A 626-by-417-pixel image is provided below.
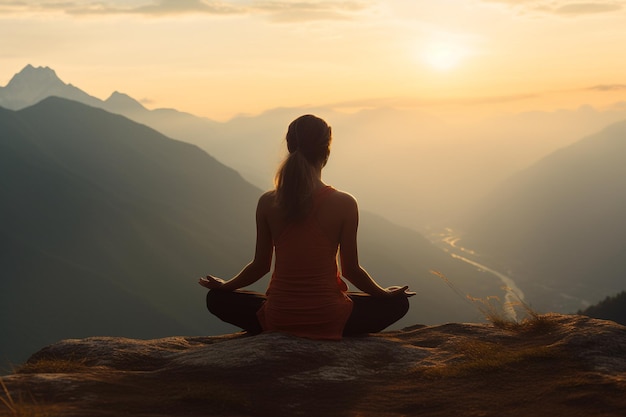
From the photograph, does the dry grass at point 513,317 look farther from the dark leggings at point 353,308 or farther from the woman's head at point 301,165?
the woman's head at point 301,165

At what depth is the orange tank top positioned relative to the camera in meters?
9.04

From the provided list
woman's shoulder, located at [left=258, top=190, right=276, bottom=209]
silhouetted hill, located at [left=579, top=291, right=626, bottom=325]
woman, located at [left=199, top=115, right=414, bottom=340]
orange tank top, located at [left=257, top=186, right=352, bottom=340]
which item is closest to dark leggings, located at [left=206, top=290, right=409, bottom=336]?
woman, located at [left=199, top=115, right=414, bottom=340]

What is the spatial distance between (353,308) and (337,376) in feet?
6.24

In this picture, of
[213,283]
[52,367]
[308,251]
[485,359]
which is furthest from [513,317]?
[52,367]

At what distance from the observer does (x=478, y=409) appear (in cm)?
716

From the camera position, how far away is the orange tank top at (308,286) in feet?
29.7

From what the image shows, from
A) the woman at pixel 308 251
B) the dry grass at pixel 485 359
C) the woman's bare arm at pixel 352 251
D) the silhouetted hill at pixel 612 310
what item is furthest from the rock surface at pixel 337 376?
the silhouetted hill at pixel 612 310

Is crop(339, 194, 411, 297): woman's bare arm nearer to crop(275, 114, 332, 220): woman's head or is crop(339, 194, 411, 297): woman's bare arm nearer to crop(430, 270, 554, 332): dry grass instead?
crop(275, 114, 332, 220): woman's head

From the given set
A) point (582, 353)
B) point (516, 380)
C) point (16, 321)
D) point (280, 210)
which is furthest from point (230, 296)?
point (16, 321)

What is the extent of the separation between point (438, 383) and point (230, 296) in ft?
11.5

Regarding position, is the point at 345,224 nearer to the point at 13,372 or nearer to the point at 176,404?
the point at 176,404

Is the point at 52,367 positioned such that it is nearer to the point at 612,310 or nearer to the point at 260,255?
the point at 260,255

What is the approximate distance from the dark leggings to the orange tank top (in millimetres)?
448

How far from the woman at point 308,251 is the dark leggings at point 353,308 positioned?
0.02 metres
